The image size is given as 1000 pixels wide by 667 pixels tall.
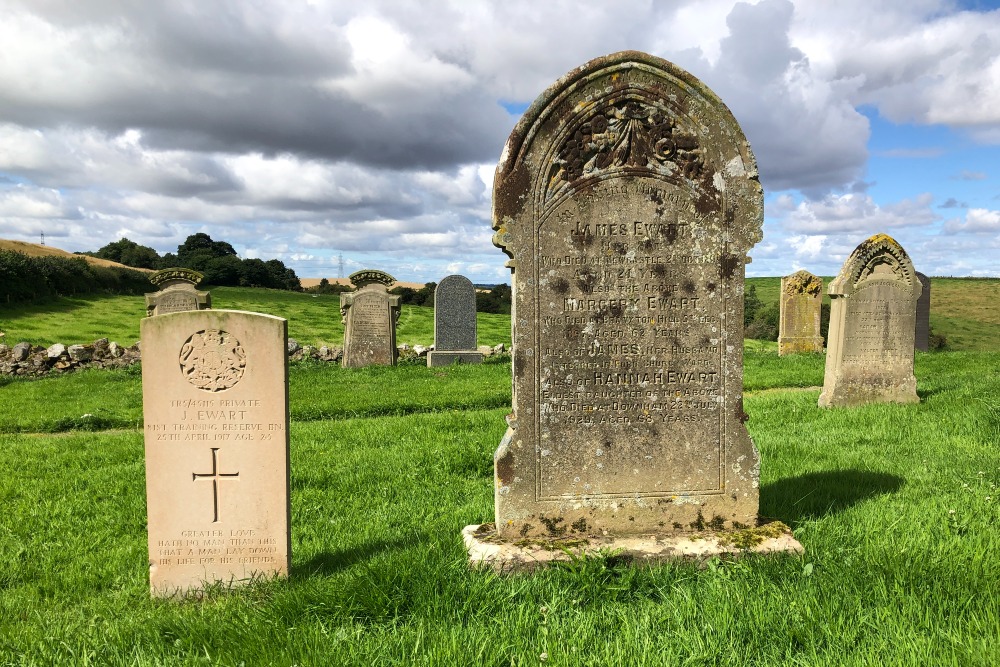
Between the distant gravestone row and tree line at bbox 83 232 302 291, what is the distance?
146 feet

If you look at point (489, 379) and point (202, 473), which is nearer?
point (202, 473)

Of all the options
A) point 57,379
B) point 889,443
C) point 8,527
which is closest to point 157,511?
point 8,527

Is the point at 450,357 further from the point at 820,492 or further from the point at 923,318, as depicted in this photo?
the point at 923,318

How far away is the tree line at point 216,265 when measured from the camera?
152ft

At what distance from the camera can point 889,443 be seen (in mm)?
6809

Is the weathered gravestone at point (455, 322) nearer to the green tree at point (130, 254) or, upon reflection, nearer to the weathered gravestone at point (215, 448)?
the weathered gravestone at point (215, 448)

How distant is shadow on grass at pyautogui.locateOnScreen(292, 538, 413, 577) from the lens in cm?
410

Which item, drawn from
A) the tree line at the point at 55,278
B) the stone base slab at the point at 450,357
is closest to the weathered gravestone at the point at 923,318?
the stone base slab at the point at 450,357

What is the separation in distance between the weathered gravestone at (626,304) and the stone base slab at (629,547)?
0.45 feet

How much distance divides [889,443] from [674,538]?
4279 mm

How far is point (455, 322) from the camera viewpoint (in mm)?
16062

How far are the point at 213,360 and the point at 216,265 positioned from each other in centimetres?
4713

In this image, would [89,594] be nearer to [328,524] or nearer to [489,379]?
[328,524]

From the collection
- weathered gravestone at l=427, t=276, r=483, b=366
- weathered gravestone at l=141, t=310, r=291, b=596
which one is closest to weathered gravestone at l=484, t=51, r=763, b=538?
weathered gravestone at l=141, t=310, r=291, b=596
